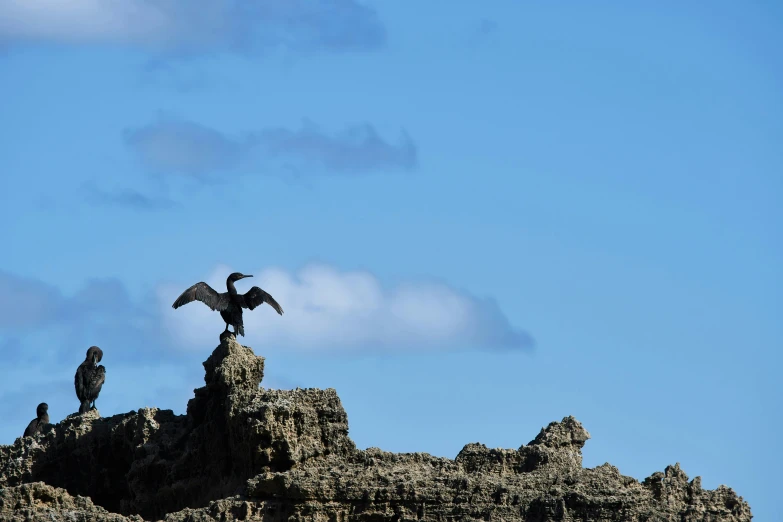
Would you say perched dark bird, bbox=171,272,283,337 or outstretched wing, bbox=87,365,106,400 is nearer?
perched dark bird, bbox=171,272,283,337

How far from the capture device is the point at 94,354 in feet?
167

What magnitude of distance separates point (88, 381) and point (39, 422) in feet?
4.62

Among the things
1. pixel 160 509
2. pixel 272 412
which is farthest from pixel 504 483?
pixel 160 509

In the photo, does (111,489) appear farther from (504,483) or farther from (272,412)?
(504,483)

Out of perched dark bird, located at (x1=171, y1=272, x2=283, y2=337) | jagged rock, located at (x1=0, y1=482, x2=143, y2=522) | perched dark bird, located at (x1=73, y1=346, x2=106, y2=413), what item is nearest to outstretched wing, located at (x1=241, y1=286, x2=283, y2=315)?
perched dark bird, located at (x1=171, y1=272, x2=283, y2=337)

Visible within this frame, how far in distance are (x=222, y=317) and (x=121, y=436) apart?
10.6ft

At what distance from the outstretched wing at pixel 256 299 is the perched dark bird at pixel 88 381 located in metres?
3.78

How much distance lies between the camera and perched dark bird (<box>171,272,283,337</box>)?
160 feet

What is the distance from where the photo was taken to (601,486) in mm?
41844

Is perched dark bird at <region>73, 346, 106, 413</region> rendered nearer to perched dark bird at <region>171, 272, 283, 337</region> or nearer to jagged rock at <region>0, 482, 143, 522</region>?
perched dark bird at <region>171, 272, 283, 337</region>

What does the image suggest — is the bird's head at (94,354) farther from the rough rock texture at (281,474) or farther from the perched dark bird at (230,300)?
the perched dark bird at (230,300)

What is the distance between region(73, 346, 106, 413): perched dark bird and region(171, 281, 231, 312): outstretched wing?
3.03 m

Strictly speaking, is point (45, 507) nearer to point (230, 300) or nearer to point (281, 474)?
point (281, 474)

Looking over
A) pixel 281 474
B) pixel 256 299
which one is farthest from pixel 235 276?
pixel 281 474
